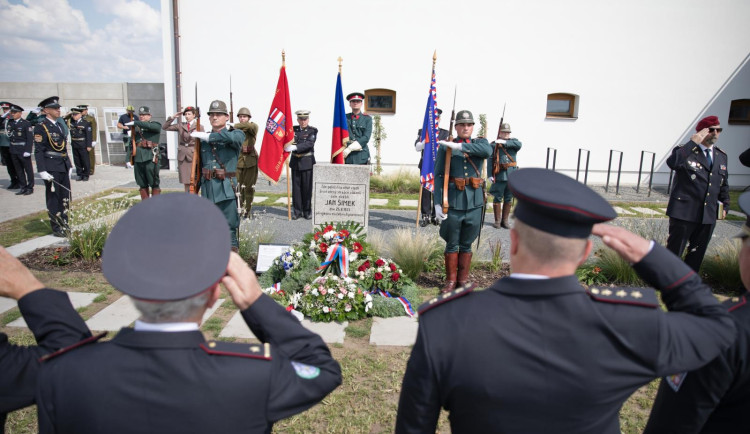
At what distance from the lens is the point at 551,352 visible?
3.97ft

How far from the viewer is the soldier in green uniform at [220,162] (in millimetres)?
5797

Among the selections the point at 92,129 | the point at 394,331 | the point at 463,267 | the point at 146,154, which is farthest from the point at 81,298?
the point at 92,129

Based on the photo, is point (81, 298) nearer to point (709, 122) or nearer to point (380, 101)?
point (709, 122)

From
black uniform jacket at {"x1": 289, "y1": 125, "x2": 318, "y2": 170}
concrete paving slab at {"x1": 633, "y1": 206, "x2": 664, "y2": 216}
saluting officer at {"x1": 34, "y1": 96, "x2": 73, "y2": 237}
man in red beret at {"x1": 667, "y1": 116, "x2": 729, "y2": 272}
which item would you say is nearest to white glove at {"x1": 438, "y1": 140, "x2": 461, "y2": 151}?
man in red beret at {"x1": 667, "y1": 116, "x2": 729, "y2": 272}

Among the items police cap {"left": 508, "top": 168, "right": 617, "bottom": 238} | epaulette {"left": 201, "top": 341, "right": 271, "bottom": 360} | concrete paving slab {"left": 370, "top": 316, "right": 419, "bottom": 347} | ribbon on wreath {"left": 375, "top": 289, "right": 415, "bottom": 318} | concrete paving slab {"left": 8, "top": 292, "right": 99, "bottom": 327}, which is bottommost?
concrete paving slab {"left": 8, "top": 292, "right": 99, "bottom": 327}

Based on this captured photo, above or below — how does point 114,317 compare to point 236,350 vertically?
below

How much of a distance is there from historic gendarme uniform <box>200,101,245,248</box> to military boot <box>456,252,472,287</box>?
9.27 feet

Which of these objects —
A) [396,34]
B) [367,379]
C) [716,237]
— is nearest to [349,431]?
[367,379]

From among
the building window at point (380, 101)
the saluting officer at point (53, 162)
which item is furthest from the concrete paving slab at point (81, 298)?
the building window at point (380, 101)

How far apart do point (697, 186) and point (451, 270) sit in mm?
2859

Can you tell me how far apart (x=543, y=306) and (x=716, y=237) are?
839 centimetres

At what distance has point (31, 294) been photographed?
1.35 metres

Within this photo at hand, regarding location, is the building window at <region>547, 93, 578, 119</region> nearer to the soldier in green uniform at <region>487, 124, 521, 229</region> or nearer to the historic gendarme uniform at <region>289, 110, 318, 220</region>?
the soldier in green uniform at <region>487, 124, 521, 229</region>

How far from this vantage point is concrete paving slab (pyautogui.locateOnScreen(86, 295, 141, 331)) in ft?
13.6
